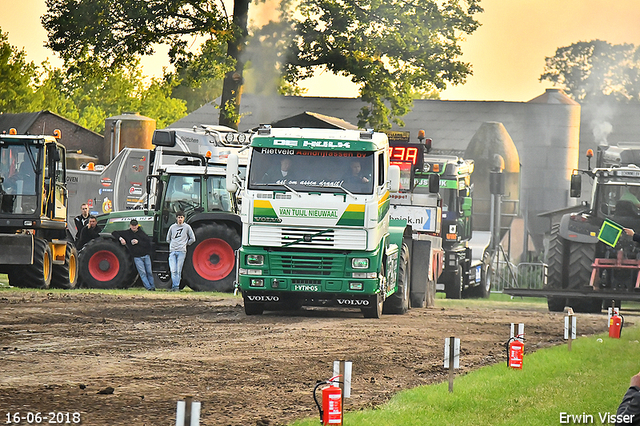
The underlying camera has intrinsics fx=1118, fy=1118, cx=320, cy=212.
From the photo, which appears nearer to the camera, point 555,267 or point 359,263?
point 359,263

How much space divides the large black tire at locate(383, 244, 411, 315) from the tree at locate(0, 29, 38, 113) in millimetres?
50794

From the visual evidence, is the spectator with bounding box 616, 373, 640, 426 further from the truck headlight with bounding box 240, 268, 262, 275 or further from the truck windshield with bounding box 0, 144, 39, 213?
the truck windshield with bounding box 0, 144, 39, 213

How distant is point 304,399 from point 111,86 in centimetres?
8779

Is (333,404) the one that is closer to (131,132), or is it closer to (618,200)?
(618,200)

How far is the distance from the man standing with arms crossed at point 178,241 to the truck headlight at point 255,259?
6.21 m

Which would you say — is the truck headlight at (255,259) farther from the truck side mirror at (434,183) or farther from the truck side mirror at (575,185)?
the truck side mirror at (575,185)

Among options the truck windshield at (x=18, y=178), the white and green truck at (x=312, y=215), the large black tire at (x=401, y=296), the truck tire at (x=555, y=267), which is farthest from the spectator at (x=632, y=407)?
the truck windshield at (x=18, y=178)

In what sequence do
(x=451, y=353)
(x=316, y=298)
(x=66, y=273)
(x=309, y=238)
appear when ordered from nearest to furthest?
(x=451, y=353) → (x=309, y=238) → (x=316, y=298) → (x=66, y=273)

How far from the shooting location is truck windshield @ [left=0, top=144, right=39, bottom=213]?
2369 cm

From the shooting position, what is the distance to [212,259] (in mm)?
24906

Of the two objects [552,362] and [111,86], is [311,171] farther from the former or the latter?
[111,86]

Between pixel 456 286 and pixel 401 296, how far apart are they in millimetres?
8581

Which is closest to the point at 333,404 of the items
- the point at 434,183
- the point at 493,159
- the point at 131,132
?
the point at 434,183

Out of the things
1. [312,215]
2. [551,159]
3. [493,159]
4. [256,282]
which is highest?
[551,159]
